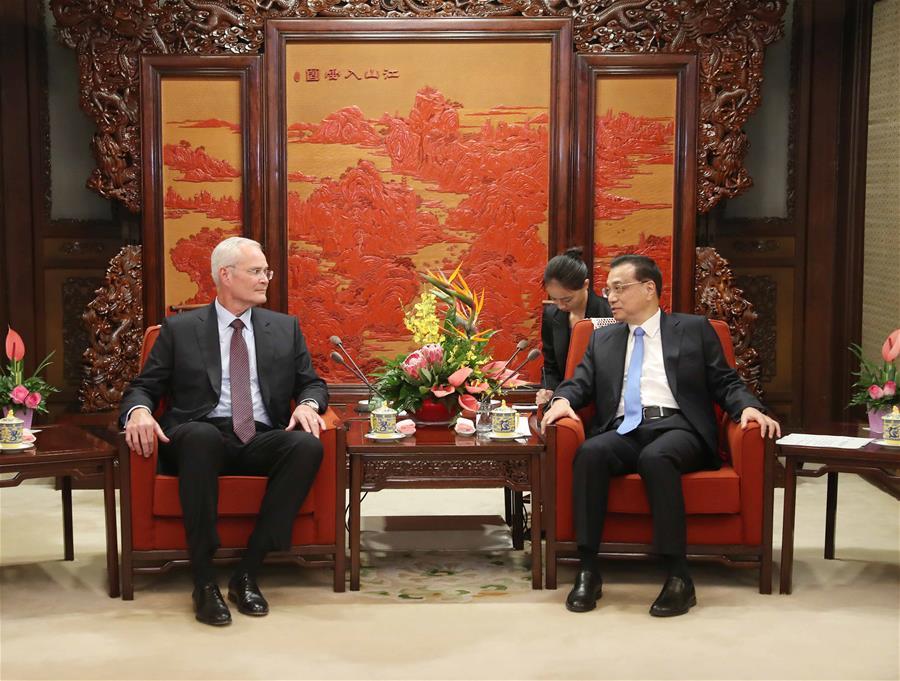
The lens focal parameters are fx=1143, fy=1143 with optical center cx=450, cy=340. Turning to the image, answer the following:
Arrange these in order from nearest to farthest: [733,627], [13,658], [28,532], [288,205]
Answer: [13,658], [733,627], [28,532], [288,205]

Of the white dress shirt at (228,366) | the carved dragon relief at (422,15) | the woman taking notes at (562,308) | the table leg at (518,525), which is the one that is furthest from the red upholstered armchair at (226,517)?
the carved dragon relief at (422,15)

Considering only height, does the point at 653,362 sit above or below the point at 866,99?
below

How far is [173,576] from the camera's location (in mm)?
3744

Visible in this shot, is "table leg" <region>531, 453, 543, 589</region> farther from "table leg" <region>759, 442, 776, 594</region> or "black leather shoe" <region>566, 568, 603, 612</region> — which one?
"table leg" <region>759, 442, 776, 594</region>

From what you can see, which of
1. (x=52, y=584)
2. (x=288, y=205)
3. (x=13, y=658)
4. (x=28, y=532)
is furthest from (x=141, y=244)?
(x=13, y=658)

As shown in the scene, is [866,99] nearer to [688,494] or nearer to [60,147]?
[688,494]

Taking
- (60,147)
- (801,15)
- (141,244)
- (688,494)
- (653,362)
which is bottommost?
(688,494)

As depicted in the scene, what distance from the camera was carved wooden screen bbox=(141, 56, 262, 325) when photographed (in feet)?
17.9

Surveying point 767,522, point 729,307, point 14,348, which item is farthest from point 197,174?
point 767,522

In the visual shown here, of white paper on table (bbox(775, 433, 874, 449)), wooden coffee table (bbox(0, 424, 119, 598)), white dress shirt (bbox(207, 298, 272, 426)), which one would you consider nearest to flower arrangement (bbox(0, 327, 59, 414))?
wooden coffee table (bbox(0, 424, 119, 598))

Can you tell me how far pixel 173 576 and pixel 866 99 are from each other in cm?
405

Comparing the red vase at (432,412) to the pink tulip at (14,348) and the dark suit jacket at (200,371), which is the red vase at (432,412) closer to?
the dark suit jacket at (200,371)

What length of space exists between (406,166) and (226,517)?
256 cm

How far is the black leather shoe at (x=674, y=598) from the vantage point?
3.32 meters
